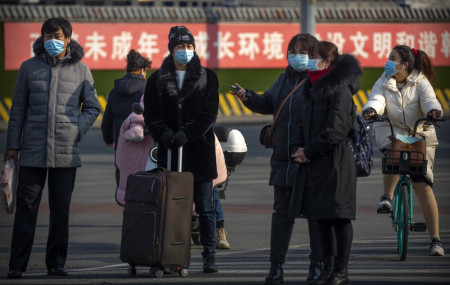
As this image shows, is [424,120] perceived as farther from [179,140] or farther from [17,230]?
[17,230]

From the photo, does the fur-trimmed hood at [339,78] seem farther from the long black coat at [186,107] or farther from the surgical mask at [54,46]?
the surgical mask at [54,46]

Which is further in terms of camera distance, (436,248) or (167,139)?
(436,248)

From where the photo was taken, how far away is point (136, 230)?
8.52m

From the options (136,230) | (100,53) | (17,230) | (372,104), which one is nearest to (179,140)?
(136,230)

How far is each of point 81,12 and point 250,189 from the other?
45.2 feet

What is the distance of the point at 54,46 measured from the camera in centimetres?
875

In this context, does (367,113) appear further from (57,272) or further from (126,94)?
(57,272)

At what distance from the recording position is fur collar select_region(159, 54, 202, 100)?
29.1 feet

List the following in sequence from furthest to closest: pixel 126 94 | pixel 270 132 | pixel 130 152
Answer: pixel 126 94 → pixel 130 152 → pixel 270 132

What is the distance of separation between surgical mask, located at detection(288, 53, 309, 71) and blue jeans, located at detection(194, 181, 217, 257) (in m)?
1.15

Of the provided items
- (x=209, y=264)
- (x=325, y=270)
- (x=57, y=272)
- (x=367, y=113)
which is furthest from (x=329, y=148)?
(x=57, y=272)

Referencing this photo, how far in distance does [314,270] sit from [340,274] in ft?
0.84

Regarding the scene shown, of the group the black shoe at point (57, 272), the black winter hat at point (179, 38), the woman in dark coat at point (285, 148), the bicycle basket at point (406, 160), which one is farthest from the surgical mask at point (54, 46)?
the bicycle basket at point (406, 160)

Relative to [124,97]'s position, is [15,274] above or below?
below
